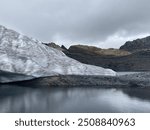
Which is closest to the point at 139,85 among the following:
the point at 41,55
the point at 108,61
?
the point at 41,55

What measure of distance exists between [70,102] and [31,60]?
4502mm

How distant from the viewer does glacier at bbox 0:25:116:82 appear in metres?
11.4

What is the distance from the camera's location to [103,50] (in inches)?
2630

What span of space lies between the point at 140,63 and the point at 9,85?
45417 mm

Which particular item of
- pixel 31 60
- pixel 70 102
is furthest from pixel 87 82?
pixel 70 102

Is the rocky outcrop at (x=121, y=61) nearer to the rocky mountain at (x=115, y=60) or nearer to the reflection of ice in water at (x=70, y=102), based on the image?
the rocky mountain at (x=115, y=60)

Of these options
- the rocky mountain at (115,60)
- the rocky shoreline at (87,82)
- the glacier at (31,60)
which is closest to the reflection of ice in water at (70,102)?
the rocky shoreline at (87,82)

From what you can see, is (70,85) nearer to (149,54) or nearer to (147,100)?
(147,100)

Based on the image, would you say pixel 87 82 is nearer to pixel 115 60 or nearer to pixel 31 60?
pixel 31 60

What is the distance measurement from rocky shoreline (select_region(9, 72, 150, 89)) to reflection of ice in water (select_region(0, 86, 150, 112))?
1.70 meters

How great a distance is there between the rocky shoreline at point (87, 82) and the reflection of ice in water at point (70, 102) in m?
1.70

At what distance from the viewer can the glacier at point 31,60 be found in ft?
37.5

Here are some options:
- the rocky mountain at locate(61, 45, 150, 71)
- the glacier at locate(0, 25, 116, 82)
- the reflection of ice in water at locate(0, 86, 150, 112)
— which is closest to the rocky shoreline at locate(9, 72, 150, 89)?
the glacier at locate(0, 25, 116, 82)

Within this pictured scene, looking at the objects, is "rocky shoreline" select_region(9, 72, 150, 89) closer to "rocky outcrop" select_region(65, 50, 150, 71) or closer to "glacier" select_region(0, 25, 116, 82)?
"glacier" select_region(0, 25, 116, 82)
